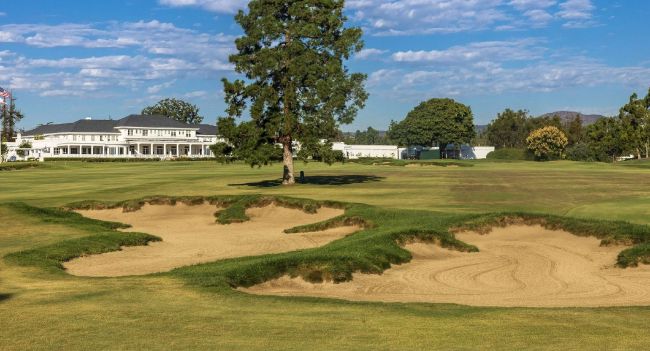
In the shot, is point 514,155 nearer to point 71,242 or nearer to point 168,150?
point 168,150

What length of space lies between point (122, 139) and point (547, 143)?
103 meters

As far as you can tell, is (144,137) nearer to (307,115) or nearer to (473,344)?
(307,115)

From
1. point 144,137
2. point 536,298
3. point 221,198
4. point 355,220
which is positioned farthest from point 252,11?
point 144,137

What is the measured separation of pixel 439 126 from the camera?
7411 inches

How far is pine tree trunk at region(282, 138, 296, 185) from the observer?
204ft

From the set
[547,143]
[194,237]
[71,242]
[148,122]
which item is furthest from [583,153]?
[71,242]

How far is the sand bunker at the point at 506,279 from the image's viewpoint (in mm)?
17656

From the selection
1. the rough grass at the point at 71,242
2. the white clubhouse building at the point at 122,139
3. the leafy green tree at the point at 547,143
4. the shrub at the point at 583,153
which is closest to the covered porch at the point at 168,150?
the white clubhouse building at the point at 122,139

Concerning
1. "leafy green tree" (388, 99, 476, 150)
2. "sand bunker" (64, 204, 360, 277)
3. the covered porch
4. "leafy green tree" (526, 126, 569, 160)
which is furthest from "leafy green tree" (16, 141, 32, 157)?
"sand bunker" (64, 204, 360, 277)

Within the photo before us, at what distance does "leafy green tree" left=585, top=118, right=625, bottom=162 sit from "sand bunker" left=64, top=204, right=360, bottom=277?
5020 inches

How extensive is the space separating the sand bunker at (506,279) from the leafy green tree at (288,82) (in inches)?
1377

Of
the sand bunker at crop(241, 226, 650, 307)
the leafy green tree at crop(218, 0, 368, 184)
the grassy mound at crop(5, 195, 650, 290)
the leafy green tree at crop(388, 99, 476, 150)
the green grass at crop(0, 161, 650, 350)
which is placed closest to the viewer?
the green grass at crop(0, 161, 650, 350)

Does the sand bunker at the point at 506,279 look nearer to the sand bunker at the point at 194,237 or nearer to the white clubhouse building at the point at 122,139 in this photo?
the sand bunker at the point at 194,237

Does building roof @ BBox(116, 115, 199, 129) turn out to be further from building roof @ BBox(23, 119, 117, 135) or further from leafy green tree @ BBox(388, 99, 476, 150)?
leafy green tree @ BBox(388, 99, 476, 150)
